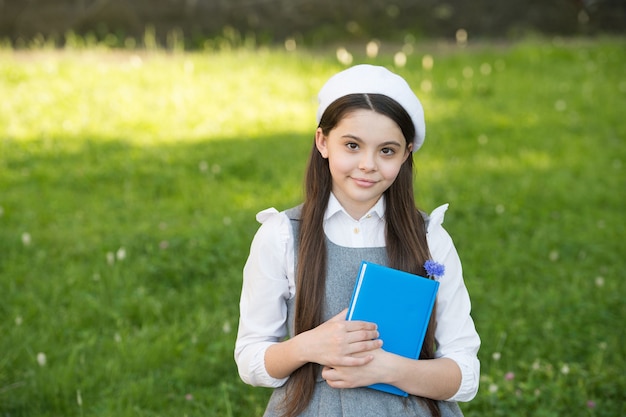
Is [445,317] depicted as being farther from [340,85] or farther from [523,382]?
[523,382]

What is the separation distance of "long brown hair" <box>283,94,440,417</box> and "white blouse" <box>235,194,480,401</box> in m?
0.04

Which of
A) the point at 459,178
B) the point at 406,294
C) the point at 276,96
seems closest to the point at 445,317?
the point at 406,294

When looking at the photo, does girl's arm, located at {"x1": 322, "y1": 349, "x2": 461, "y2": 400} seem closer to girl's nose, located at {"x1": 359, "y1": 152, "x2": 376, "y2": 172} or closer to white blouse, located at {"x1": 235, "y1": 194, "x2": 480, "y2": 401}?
white blouse, located at {"x1": 235, "y1": 194, "x2": 480, "y2": 401}

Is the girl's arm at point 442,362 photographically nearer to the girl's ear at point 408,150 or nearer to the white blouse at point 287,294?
the white blouse at point 287,294

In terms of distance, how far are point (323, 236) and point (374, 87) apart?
44 centimetres

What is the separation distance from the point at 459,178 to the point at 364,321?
361 centimetres

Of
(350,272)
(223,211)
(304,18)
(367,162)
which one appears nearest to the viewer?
(367,162)

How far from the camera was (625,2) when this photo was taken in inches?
390

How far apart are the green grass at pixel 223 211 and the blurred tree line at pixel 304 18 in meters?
0.75

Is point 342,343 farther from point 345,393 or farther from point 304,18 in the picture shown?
point 304,18

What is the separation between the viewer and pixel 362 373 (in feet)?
6.88

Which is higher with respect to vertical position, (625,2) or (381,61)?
(625,2)

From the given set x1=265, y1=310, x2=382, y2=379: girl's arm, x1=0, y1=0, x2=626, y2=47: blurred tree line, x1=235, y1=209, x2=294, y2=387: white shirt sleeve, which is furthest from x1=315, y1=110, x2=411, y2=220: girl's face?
x1=0, y1=0, x2=626, y2=47: blurred tree line

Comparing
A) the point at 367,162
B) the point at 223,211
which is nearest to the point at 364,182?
the point at 367,162
